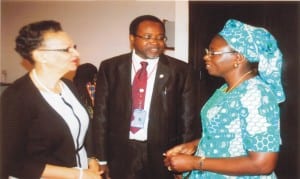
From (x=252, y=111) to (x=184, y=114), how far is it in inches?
32.1

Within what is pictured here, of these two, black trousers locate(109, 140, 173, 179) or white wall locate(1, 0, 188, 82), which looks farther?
white wall locate(1, 0, 188, 82)

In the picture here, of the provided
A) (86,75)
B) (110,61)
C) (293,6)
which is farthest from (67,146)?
(293,6)

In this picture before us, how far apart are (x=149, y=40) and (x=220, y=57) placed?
0.68 meters

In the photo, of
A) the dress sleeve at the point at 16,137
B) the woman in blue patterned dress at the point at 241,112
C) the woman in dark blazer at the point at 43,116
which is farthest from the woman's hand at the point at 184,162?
the dress sleeve at the point at 16,137

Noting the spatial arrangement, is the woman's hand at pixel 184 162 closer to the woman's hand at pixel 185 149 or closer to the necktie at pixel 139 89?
the woman's hand at pixel 185 149

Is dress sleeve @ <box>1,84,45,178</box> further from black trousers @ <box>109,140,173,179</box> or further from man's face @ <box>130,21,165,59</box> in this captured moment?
man's face @ <box>130,21,165,59</box>

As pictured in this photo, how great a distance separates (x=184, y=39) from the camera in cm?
288

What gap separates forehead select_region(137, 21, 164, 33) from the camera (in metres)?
1.95

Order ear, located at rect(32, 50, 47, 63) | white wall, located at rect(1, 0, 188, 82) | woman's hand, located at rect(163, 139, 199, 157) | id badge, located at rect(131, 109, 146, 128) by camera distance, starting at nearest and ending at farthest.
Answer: ear, located at rect(32, 50, 47, 63), woman's hand, located at rect(163, 139, 199, 157), id badge, located at rect(131, 109, 146, 128), white wall, located at rect(1, 0, 188, 82)

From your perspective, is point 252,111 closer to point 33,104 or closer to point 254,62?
point 254,62

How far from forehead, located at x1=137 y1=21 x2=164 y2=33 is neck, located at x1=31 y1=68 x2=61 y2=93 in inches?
31.2

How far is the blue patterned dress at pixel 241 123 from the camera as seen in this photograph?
1138mm

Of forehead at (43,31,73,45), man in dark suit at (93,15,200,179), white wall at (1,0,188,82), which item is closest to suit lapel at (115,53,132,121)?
man in dark suit at (93,15,200,179)

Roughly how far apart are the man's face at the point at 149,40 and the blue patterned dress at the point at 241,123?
641mm
